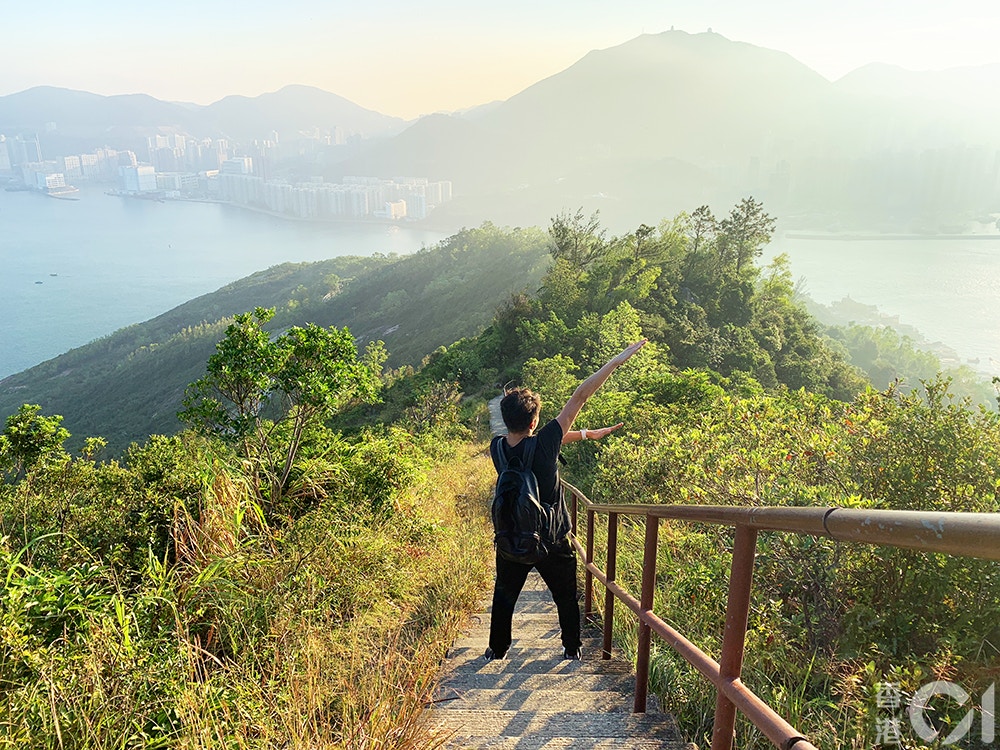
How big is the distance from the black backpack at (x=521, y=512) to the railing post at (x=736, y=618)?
130 centimetres

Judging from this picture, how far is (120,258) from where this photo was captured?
143250 millimetres

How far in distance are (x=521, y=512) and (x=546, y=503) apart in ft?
0.56

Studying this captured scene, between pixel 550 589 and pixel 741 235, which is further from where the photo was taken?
pixel 741 235

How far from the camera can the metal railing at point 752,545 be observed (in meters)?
0.72

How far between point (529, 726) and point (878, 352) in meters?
59.6

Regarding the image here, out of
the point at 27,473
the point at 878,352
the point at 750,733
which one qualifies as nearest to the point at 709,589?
the point at 750,733

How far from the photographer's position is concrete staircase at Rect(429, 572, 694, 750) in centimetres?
201

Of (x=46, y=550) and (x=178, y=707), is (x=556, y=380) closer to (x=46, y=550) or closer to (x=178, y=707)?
(x=46, y=550)

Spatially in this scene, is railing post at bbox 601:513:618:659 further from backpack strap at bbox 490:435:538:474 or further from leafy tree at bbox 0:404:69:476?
leafy tree at bbox 0:404:69:476

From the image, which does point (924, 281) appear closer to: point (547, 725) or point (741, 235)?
point (741, 235)

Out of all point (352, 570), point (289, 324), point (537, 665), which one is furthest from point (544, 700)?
point (289, 324)

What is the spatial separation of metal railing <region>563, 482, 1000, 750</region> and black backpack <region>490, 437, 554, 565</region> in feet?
Result: 1.22

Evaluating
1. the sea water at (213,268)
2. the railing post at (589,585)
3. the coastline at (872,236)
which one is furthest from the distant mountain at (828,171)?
the railing post at (589,585)

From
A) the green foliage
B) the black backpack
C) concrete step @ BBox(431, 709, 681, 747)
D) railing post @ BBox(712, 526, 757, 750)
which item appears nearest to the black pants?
the black backpack
